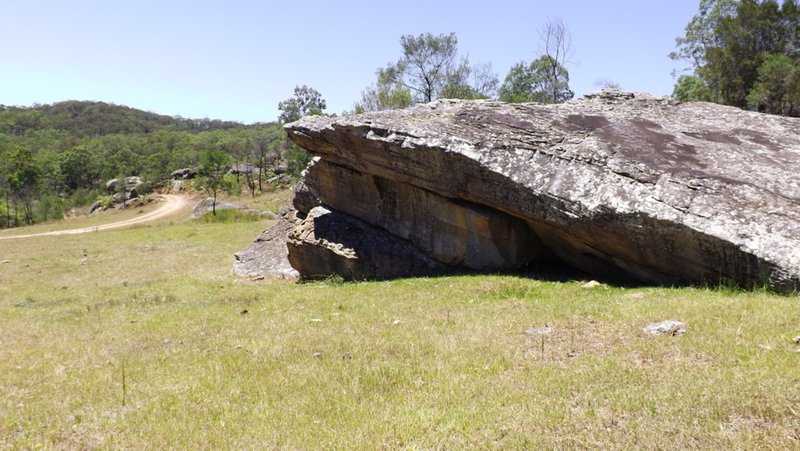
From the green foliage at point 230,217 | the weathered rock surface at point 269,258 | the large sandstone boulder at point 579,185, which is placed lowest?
the green foliage at point 230,217

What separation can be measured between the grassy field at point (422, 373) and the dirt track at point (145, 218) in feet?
125

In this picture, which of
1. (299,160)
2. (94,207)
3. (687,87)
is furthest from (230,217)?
(687,87)

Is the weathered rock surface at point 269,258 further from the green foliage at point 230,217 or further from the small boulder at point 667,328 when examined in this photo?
the green foliage at point 230,217

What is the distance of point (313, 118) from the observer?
16688 millimetres

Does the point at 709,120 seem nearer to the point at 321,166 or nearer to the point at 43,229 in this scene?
the point at 321,166

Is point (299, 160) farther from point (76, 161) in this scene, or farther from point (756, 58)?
point (76, 161)

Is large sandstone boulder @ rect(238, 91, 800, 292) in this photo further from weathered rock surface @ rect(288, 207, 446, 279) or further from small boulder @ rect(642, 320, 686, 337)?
small boulder @ rect(642, 320, 686, 337)

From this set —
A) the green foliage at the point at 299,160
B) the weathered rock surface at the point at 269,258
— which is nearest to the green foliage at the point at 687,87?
the green foliage at the point at 299,160

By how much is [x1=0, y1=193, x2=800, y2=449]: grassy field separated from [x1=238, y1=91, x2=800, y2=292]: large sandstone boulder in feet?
2.86

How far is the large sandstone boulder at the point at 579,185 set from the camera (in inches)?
403

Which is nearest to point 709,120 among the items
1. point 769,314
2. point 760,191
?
point 760,191

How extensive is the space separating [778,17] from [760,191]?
146 feet

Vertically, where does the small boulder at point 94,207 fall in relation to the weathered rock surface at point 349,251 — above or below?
below

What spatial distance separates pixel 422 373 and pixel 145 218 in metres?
54.2
